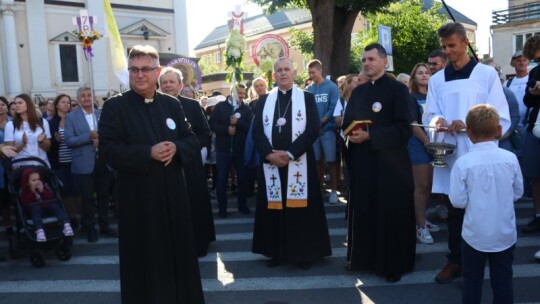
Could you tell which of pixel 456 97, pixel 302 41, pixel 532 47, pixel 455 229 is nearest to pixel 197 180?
pixel 455 229

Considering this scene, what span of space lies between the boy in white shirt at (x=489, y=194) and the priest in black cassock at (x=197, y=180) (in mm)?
3255

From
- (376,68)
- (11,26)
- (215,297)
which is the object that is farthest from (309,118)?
(11,26)

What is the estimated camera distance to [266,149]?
18.3 feet

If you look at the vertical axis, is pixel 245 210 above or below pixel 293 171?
below

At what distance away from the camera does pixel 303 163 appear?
5.62 meters

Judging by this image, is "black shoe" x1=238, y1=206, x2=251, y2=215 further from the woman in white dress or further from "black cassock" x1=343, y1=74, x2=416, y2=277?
"black cassock" x1=343, y1=74, x2=416, y2=277

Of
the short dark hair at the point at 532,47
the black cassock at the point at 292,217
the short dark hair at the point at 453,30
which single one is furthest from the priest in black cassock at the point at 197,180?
the short dark hair at the point at 532,47

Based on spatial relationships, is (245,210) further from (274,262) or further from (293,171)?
(293,171)

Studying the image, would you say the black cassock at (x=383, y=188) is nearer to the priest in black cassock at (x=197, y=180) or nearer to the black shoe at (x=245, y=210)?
the priest in black cassock at (x=197, y=180)

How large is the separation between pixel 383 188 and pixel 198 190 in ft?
7.77

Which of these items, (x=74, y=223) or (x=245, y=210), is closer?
(x=74, y=223)

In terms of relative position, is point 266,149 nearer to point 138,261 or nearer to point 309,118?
point 309,118

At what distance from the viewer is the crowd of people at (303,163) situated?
146 inches

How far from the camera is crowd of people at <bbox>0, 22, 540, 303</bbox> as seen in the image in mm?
3703
